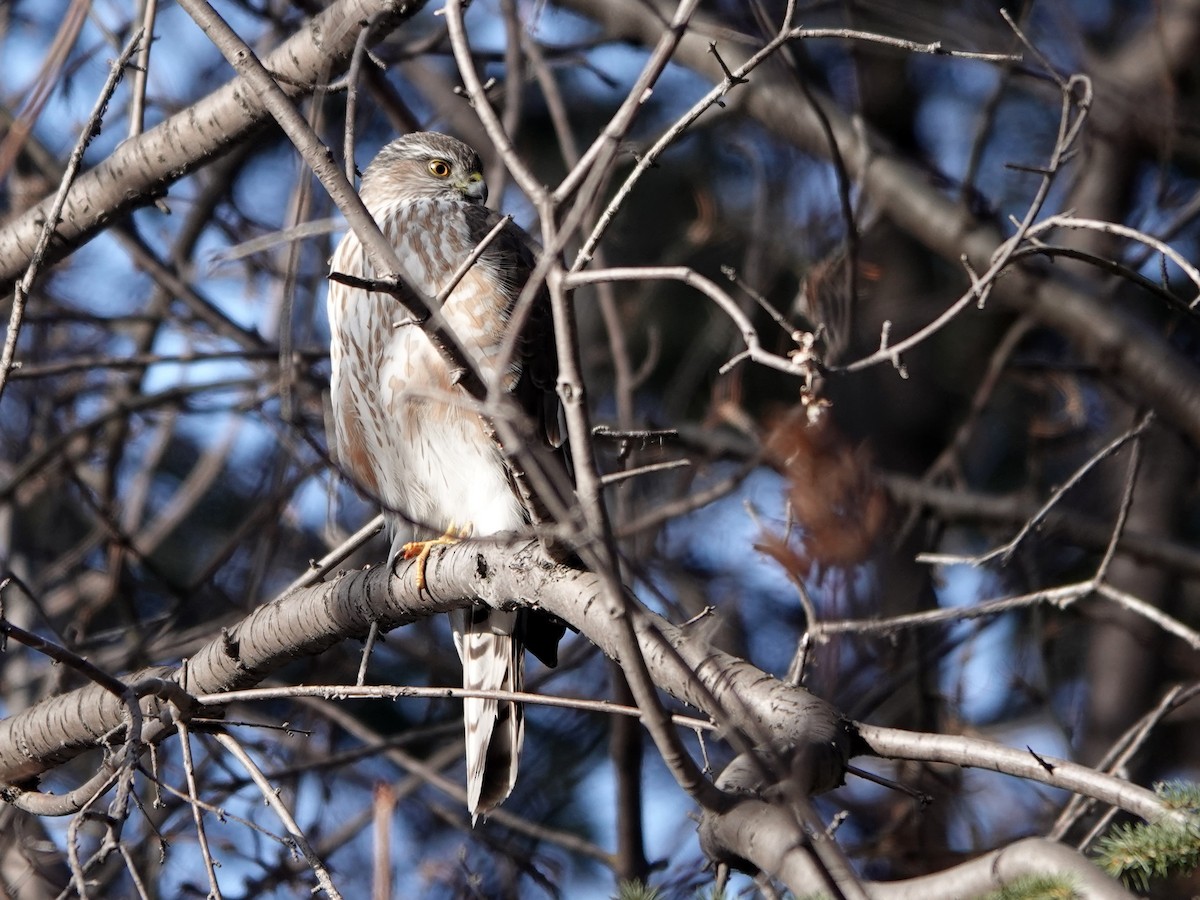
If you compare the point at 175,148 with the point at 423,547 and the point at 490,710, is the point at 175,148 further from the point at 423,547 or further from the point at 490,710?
the point at 490,710

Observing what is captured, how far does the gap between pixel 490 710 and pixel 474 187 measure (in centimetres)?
163

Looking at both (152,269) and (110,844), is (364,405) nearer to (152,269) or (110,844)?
(152,269)

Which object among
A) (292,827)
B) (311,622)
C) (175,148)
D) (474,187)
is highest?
(175,148)

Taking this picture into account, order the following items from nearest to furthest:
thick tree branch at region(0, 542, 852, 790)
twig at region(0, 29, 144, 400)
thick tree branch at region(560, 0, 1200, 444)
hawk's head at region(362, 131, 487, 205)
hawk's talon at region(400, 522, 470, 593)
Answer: twig at region(0, 29, 144, 400), thick tree branch at region(0, 542, 852, 790), hawk's talon at region(400, 522, 470, 593), hawk's head at region(362, 131, 487, 205), thick tree branch at region(560, 0, 1200, 444)

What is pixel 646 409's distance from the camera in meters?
6.20

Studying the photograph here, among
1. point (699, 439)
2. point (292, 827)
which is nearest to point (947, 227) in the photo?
point (699, 439)

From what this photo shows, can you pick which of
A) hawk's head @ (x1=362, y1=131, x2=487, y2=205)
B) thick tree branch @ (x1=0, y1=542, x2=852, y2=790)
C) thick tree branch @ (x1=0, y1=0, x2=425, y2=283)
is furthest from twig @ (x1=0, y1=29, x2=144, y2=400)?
hawk's head @ (x1=362, y1=131, x2=487, y2=205)

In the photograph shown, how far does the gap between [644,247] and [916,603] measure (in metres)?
2.83

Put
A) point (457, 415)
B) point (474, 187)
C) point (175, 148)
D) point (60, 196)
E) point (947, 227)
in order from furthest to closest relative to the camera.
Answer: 1. point (947, 227)
2. point (474, 187)
3. point (457, 415)
4. point (175, 148)
5. point (60, 196)

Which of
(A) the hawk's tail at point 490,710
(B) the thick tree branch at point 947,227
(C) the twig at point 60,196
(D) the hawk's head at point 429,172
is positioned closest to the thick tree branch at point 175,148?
(C) the twig at point 60,196

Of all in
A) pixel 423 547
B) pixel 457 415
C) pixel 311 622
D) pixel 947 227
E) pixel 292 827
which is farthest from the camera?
pixel 947 227

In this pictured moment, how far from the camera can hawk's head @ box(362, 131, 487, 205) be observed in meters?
4.11

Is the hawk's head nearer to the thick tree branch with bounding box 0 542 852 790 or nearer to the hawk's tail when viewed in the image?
the hawk's tail

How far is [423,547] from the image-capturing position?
10.5ft
